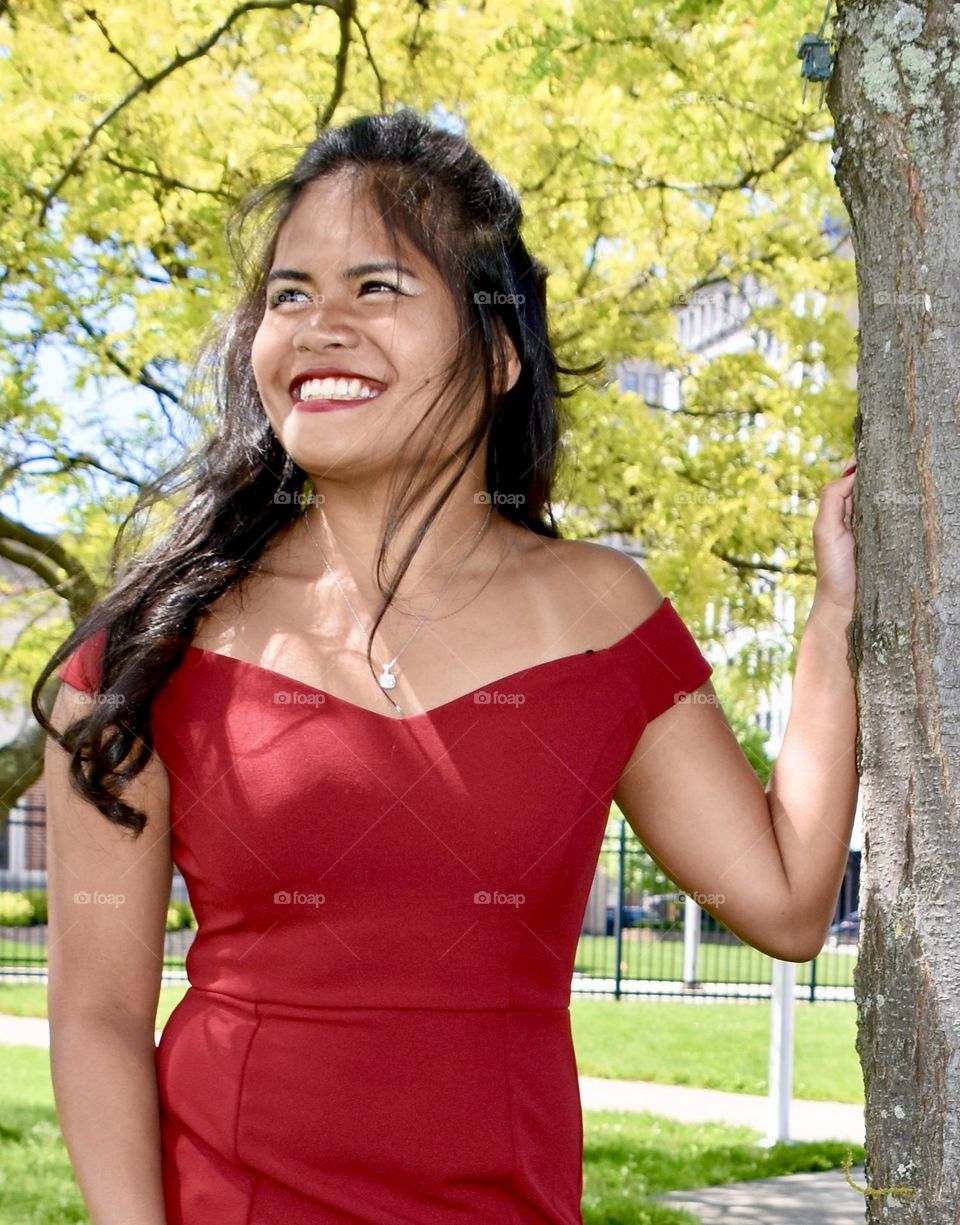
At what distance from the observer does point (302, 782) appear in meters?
1.62

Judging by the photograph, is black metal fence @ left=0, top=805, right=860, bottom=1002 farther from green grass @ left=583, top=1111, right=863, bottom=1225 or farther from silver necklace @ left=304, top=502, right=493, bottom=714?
silver necklace @ left=304, top=502, right=493, bottom=714

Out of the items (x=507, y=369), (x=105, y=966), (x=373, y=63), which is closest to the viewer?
(x=105, y=966)

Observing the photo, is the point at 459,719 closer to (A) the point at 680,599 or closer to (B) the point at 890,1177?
(B) the point at 890,1177

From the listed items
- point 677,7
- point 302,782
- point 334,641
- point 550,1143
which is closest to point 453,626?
point 334,641

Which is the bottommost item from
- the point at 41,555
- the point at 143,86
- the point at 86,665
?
the point at 86,665

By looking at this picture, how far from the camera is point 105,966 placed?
5.50 feet

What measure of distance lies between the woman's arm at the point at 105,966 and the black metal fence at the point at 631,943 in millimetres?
7546

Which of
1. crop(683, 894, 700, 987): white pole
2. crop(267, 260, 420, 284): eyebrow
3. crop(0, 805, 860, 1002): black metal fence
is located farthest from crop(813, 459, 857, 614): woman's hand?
crop(683, 894, 700, 987): white pole

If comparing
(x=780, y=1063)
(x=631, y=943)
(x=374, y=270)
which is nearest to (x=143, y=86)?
(x=374, y=270)

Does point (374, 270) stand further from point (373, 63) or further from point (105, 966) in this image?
point (373, 63)

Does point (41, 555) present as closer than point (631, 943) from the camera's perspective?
Yes

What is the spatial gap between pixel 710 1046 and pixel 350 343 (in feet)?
29.3

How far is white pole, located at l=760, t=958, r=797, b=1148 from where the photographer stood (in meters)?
6.76

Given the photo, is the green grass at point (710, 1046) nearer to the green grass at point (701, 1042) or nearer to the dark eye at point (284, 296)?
the green grass at point (701, 1042)
